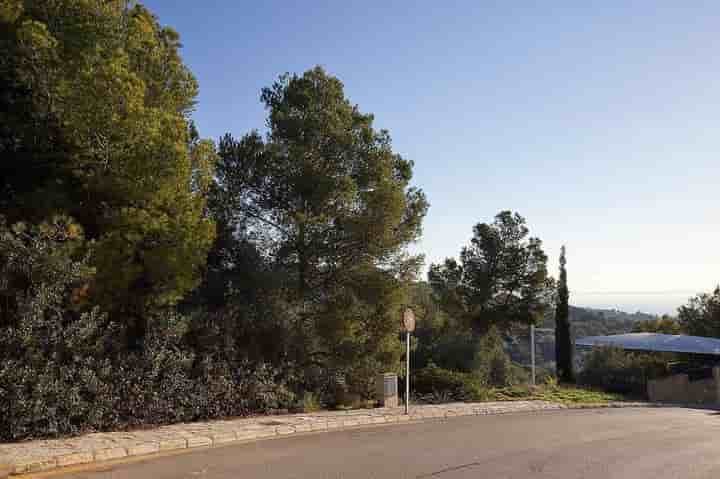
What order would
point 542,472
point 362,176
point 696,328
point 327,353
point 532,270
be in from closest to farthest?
point 542,472 < point 327,353 < point 362,176 < point 532,270 < point 696,328

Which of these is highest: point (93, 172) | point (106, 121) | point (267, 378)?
point (106, 121)

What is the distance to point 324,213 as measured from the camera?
16.2 metres

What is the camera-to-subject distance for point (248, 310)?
14.2 m

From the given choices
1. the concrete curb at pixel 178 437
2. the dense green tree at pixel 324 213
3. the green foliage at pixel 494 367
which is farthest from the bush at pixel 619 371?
the dense green tree at pixel 324 213

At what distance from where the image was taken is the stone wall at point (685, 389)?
26609 mm

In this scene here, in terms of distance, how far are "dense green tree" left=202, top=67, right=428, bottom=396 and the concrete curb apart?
2111mm

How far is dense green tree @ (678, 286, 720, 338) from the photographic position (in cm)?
4388

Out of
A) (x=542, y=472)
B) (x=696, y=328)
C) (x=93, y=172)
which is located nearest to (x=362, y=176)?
(x=93, y=172)

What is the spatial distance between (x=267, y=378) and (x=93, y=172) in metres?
5.97

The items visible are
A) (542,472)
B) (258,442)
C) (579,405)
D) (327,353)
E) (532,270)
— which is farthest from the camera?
(532,270)

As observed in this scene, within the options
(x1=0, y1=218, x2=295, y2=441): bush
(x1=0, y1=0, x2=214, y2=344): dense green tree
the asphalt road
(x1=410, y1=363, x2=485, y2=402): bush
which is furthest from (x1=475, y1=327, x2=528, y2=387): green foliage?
(x1=0, y1=0, x2=214, y2=344): dense green tree

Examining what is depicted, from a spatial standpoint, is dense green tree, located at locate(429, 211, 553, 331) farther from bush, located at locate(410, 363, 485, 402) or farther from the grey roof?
bush, located at locate(410, 363, 485, 402)

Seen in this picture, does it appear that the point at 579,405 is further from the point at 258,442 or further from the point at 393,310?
the point at 258,442

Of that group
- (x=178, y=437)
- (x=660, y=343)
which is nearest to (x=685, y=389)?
(x=660, y=343)
